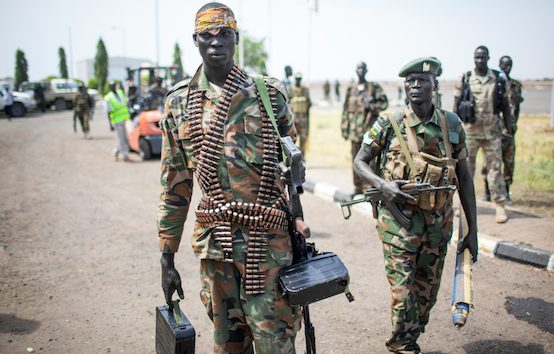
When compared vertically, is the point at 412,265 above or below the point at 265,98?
below

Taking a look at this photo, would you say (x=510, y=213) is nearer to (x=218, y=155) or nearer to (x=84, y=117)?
(x=218, y=155)

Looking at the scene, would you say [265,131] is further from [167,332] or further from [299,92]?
[299,92]

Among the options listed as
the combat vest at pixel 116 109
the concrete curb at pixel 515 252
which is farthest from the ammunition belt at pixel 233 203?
the combat vest at pixel 116 109

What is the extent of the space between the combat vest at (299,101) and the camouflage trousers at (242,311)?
9.66m

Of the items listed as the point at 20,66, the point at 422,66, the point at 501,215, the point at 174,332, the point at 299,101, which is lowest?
the point at 501,215

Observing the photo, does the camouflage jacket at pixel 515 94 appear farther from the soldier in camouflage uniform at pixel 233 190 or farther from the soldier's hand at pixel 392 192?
the soldier in camouflage uniform at pixel 233 190

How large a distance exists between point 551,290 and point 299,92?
26.1ft

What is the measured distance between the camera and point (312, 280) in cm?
242

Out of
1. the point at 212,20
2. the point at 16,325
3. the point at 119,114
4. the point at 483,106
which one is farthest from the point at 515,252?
the point at 119,114

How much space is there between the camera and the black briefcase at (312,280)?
7.85ft

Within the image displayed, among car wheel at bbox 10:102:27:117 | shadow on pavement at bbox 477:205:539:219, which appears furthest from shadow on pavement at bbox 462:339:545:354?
car wheel at bbox 10:102:27:117

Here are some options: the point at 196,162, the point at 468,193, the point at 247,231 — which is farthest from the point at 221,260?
the point at 468,193

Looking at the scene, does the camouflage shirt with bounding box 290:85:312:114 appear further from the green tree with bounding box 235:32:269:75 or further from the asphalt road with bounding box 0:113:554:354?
the green tree with bounding box 235:32:269:75

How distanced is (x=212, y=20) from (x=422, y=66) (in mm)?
1639
